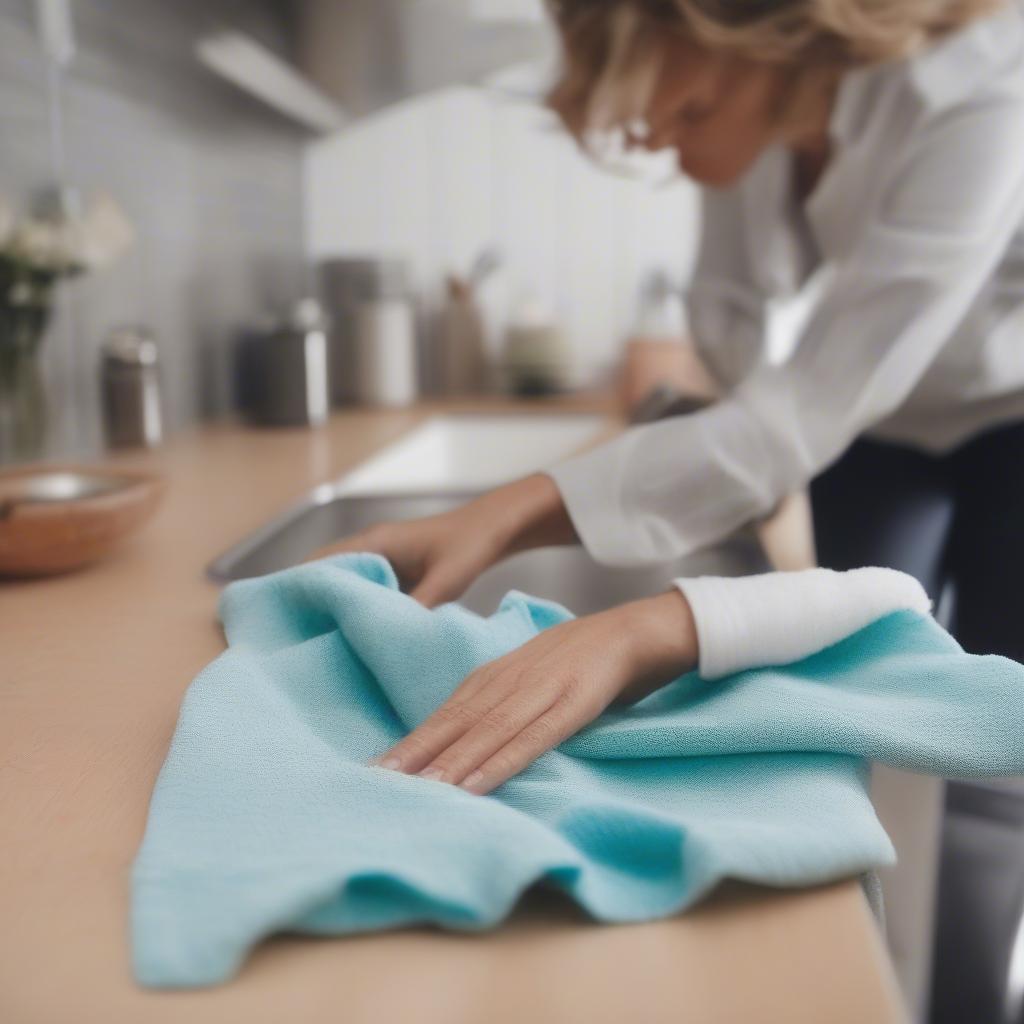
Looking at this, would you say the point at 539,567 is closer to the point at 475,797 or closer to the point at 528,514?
the point at 528,514

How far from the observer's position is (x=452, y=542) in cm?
77

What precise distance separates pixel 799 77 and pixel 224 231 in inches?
43.9

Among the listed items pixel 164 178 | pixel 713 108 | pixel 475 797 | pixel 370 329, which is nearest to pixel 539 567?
pixel 713 108

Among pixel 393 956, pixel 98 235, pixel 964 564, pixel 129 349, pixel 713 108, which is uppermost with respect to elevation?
pixel 713 108

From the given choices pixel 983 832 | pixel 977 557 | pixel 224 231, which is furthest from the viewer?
pixel 224 231

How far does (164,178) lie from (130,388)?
15.1 inches

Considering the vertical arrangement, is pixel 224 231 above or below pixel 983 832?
above

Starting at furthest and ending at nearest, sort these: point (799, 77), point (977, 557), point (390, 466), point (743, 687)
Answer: point (390, 466), point (977, 557), point (799, 77), point (743, 687)

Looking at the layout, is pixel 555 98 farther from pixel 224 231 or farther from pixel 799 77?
pixel 224 231

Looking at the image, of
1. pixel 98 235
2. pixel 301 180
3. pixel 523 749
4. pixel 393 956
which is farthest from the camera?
pixel 301 180

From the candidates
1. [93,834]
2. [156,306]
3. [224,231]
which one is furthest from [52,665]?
[224,231]

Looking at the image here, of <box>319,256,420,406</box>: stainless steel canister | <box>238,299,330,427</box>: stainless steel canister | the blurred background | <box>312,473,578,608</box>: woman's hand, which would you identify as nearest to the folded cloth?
<box>312,473,578,608</box>: woman's hand

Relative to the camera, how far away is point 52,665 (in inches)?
25.8

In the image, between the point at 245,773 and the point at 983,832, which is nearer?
the point at 245,773
